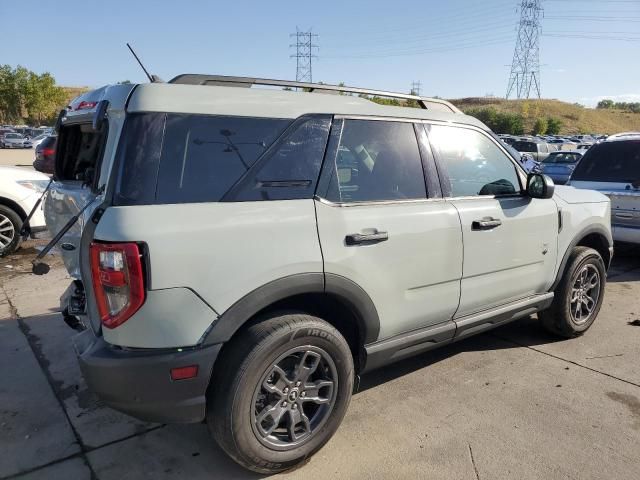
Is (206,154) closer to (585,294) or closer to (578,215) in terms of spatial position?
(578,215)

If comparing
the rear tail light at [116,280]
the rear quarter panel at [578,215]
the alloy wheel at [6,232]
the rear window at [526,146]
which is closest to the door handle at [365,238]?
the rear tail light at [116,280]

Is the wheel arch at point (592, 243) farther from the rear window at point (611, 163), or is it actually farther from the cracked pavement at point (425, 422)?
the rear window at point (611, 163)

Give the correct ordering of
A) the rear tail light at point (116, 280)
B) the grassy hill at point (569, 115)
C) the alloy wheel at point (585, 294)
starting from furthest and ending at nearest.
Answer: the grassy hill at point (569, 115) < the alloy wheel at point (585, 294) < the rear tail light at point (116, 280)

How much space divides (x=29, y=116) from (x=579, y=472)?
88.0 m

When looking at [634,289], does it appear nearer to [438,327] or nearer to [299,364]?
[438,327]

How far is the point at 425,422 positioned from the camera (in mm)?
3154

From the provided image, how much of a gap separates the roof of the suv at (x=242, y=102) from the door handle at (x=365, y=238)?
2.30ft

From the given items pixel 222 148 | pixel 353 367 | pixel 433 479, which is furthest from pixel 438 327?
pixel 222 148

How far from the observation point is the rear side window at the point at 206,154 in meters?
2.31

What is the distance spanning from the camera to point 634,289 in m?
6.07

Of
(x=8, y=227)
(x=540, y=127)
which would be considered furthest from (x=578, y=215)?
(x=540, y=127)

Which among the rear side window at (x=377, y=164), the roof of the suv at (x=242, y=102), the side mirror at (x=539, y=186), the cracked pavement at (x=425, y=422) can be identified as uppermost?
the roof of the suv at (x=242, y=102)

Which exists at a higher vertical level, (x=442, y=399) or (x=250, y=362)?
(x=250, y=362)

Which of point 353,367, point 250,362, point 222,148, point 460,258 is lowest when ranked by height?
point 353,367
